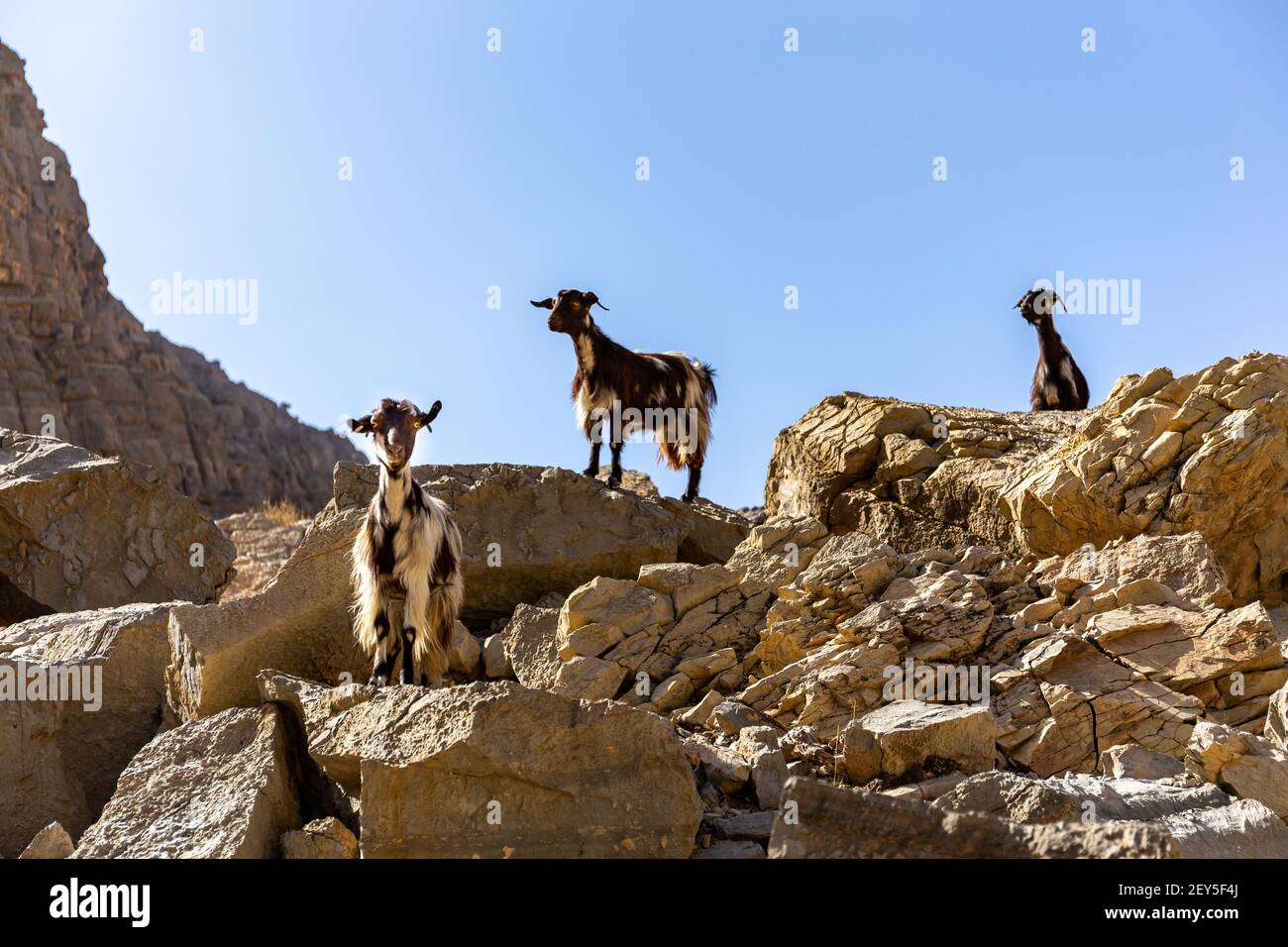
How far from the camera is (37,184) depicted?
41.0m

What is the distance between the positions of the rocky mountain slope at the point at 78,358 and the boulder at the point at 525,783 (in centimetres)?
3251

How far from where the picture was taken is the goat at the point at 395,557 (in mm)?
7941

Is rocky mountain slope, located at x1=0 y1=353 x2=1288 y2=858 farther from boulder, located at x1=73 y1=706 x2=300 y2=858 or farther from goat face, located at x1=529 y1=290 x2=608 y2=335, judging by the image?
goat face, located at x1=529 y1=290 x2=608 y2=335

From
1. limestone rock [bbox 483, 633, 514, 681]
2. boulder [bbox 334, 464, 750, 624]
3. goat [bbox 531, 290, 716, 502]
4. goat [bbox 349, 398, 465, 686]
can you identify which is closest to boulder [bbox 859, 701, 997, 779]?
goat [bbox 349, 398, 465, 686]

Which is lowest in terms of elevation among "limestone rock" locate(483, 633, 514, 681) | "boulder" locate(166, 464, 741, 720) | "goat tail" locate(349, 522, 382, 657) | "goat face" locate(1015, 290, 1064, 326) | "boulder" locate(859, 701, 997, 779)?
"boulder" locate(859, 701, 997, 779)

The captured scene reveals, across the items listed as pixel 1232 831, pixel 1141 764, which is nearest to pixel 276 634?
pixel 1141 764

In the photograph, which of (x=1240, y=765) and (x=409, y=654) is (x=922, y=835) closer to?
(x=1240, y=765)

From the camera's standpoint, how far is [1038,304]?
16.6m

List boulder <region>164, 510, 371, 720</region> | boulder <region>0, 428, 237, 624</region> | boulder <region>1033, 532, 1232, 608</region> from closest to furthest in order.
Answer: boulder <region>164, 510, 371, 720</region>
boulder <region>1033, 532, 1232, 608</region>
boulder <region>0, 428, 237, 624</region>

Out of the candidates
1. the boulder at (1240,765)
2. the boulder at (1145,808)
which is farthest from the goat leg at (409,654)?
the boulder at (1240,765)

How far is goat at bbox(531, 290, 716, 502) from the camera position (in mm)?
13180

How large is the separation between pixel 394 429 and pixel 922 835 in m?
4.71

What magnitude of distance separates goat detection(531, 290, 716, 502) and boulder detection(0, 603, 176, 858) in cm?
553
